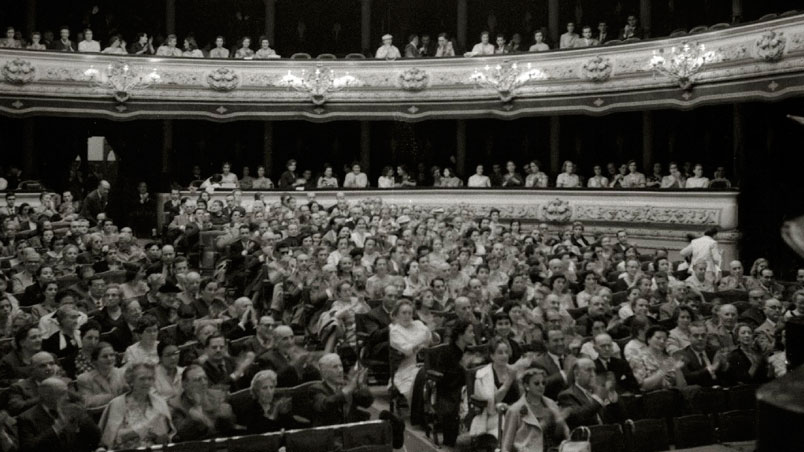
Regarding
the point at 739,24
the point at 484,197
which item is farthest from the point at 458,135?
the point at 739,24

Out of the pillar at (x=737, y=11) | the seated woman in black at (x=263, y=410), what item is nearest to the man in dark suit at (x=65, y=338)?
the seated woman in black at (x=263, y=410)

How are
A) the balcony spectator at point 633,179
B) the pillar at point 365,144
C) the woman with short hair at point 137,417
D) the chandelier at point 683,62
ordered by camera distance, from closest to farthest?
the woman with short hair at point 137,417, the chandelier at point 683,62, the balcony spectator at point 633,179, the pillar at point 365,144

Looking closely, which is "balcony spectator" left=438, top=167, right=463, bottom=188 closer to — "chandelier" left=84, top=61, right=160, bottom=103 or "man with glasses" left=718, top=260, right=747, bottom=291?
"chandelier" left=84, top=61, right=160, bottom=103

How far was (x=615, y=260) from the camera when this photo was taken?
11.4 m

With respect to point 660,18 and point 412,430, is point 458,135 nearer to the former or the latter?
point 660,18

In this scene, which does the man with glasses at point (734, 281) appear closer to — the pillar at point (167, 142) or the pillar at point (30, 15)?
the pillar at point (167, 142)

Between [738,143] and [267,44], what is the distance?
34.9 feet

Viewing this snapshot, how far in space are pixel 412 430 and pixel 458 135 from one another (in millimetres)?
13896

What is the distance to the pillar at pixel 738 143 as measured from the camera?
15.0 metres

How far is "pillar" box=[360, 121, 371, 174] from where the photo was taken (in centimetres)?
2045

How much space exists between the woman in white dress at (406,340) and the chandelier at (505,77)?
11939mm

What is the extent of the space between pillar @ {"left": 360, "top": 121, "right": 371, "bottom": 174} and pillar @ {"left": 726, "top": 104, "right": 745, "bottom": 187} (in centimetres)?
872

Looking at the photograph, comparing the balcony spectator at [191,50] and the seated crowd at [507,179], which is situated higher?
the balcony spectator at [191,50]

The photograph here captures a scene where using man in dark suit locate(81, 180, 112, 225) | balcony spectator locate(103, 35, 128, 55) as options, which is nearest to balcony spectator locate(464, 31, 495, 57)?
balcony spectator locate(103, 35, 128, 55)
